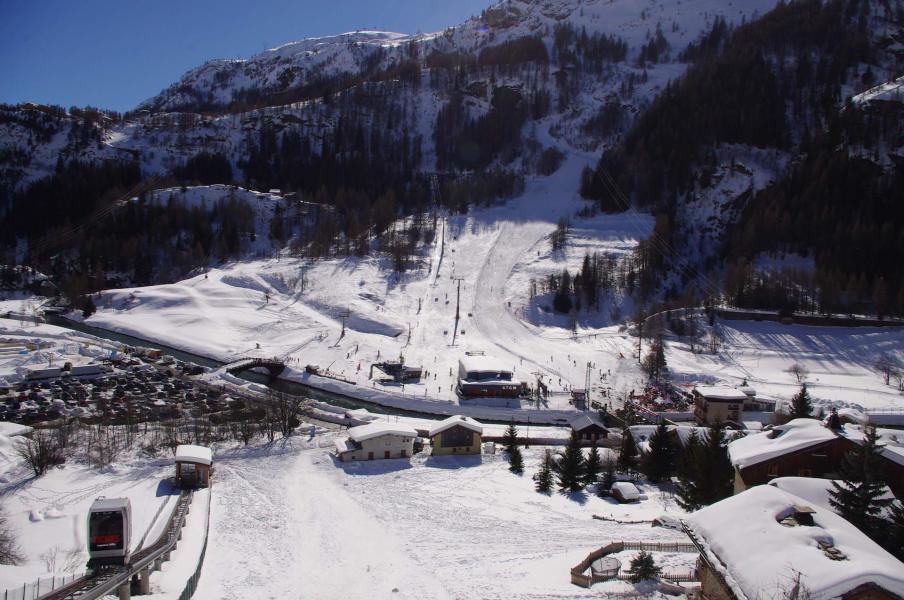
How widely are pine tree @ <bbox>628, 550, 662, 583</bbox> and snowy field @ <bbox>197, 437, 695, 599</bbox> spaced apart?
0.56 metres

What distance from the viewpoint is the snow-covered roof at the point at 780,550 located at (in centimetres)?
978

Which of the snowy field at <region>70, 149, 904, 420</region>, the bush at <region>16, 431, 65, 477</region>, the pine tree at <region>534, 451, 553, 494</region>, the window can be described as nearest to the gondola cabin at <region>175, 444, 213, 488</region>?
the bush at <region>16, 431, 65, 477</region>

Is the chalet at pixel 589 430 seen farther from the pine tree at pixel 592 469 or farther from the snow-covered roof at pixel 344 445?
the snow-covered roof at pixel 344 445

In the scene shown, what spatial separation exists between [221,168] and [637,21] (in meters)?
132

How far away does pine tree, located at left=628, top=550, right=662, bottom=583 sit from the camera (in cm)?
1530

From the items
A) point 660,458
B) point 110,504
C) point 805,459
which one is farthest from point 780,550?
point 660,458

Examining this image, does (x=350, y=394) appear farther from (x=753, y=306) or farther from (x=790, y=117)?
(x=790, y=117)

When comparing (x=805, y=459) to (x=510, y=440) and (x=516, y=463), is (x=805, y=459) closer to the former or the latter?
(x=516, y=463)

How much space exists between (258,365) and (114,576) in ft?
131

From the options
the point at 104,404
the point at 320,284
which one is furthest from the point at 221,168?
the point at 104,404

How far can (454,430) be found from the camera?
35.4m

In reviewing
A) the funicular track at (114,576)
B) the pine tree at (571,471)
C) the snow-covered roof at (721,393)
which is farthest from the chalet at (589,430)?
the funicular track at (114,576)

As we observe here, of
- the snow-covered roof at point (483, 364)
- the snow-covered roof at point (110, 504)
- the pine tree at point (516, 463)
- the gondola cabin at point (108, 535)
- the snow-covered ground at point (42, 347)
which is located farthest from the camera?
the snow-covered ground at point (42, 347)

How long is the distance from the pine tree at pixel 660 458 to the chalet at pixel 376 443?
12.7 metres
